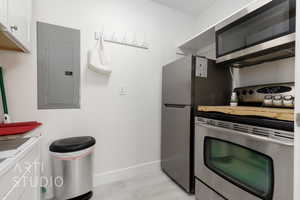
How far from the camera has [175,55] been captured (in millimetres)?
2186

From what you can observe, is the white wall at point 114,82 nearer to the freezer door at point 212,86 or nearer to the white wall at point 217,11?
the white wall at point 217,11

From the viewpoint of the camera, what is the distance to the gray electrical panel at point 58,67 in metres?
1.44

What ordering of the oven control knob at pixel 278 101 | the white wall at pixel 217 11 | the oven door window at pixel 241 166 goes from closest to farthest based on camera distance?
the oven door window at pixel 241 166 < the oven control knob at pixel 278 101 < the white wall at pixel 217 11

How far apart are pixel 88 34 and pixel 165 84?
116 centimetres

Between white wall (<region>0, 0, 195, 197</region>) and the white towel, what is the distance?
0.29 ft

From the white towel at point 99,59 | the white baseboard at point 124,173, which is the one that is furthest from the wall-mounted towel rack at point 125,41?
the white baseboard at point 124,173

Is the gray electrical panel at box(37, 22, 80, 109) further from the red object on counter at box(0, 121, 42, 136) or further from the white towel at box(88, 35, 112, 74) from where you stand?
the red object on counter at box(0, 121, 42, 136)

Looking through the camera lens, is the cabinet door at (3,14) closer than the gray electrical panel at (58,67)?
Yes

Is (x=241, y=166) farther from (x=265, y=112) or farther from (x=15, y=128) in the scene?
(x=15, y=128)

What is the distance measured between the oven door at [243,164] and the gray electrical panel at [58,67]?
145 centimetres

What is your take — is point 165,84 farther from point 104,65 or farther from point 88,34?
point 88,34

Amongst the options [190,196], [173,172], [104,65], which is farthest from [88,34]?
[190,196]

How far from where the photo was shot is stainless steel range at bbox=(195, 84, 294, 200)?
0.76m

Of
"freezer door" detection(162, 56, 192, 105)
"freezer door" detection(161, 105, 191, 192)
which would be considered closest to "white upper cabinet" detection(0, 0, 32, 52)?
"freezer door" detection(162, 56, 192, 105)
